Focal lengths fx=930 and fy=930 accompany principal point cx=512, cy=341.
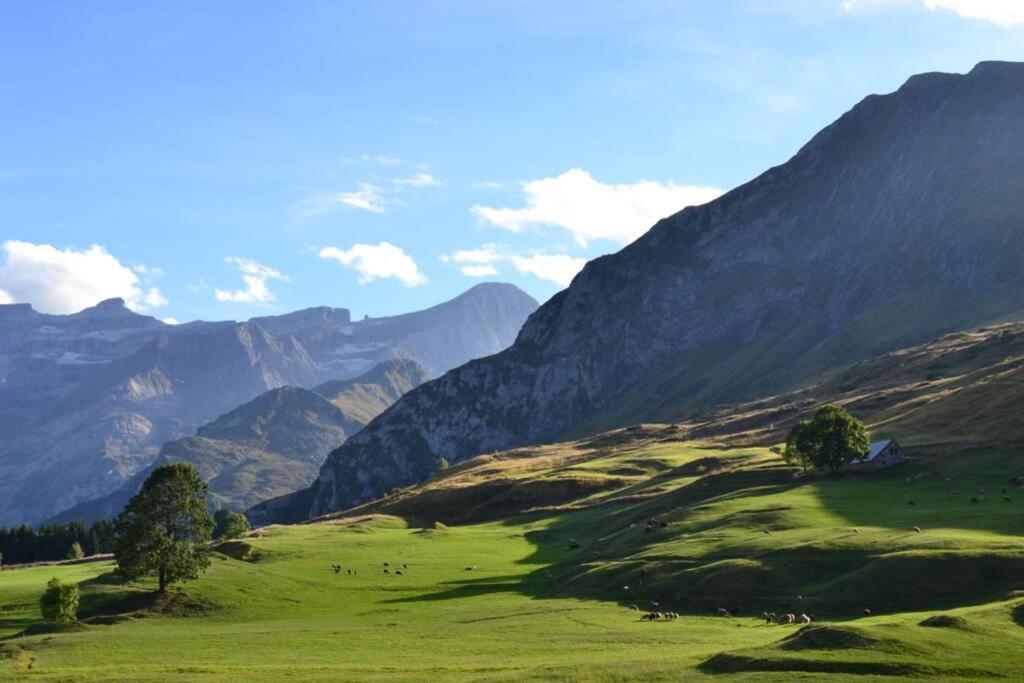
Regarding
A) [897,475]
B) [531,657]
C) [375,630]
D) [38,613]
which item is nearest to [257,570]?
[38,613]

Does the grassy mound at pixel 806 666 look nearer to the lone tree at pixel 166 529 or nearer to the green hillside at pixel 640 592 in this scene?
the green hillside at pixel 640 592

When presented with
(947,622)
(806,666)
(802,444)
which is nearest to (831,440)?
(802,444)

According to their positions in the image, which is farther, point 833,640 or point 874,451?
point 874,451

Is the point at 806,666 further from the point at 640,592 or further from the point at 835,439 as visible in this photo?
the point at 835,439

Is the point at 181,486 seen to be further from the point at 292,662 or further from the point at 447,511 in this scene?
the point at 447,511

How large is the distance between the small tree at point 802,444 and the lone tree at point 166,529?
85723mm

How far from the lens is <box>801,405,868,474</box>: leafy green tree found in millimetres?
137500

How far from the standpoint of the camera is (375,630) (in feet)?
255

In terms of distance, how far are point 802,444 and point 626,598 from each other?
63.3m

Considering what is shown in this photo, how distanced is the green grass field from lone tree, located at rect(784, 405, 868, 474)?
4.60 meters

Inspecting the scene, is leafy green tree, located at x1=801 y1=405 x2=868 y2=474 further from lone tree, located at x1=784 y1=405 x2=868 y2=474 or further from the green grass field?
the green grass field

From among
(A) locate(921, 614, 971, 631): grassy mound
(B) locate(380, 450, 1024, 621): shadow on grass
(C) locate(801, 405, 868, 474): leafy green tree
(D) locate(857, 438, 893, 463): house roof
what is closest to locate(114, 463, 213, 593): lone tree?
(B) locate(380, 450, 1024, 621): shadow on grass

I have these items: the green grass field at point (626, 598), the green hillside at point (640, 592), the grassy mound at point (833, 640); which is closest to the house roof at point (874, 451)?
the green hillside at point (640, 592)

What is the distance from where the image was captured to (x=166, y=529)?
98375mm
